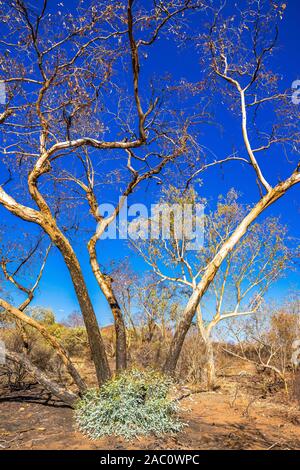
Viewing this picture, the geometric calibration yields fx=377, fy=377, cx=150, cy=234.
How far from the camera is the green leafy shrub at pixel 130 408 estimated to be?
5.61 meters

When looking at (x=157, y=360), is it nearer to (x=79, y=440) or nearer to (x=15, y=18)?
(x=79, y=440)

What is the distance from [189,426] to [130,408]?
1.19 m

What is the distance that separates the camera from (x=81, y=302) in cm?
677

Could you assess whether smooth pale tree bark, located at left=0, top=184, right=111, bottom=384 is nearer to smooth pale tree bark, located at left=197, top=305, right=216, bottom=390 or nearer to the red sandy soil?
the red sandy soil

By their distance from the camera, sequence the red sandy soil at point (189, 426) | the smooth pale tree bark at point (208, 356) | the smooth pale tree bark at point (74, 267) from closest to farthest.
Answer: the red sandy soil at point (189, 426), the smooth pale tree bark at point (74, 267), the smooth pale tree bark at point (208, 356)

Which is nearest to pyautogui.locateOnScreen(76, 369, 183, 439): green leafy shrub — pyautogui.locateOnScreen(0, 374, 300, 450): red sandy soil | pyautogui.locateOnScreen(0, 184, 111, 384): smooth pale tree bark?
pyautogui.locateOnScreen(0, 374, 300, 450): red sandy soil

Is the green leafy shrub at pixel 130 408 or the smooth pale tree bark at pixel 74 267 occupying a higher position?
the smooth pale tree bark at pixel 74 267

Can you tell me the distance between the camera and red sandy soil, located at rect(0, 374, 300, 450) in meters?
5.29

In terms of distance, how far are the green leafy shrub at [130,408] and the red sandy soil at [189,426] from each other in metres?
0.16

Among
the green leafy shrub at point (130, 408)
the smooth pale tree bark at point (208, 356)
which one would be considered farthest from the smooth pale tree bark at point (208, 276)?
the smooth pale tree bark at point (208, 356)

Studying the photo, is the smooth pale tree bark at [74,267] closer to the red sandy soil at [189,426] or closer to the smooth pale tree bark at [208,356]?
the red sandy soil at [189,426]

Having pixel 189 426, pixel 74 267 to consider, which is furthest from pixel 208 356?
pixel 74 267

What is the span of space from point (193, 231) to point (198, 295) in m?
6.71
